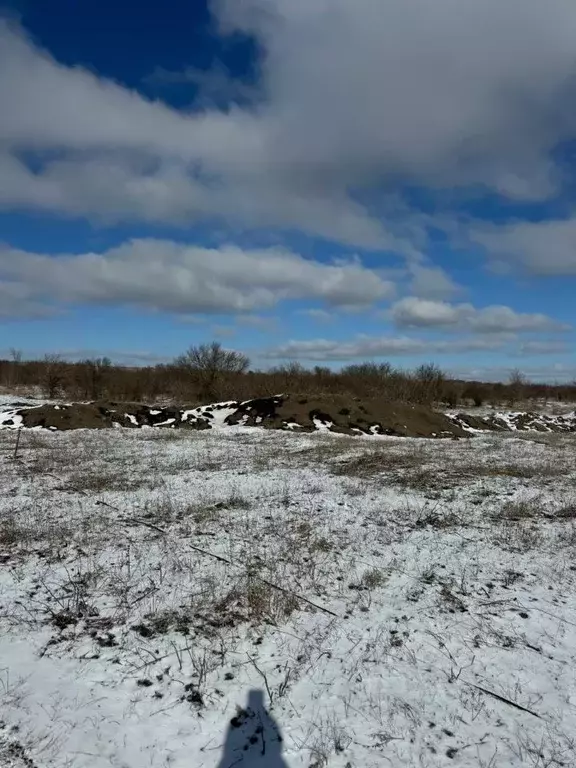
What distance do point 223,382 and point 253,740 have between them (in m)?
44.9

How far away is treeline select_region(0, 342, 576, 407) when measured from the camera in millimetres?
48250

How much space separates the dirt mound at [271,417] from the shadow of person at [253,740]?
72.9 feet

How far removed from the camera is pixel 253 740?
3.43 meters

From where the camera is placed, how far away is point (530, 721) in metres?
3.64

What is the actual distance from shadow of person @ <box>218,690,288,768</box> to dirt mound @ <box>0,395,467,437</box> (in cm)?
2221

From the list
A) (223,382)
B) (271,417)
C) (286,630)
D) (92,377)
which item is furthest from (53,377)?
(286,630)

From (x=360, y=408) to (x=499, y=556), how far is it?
71.1 feet

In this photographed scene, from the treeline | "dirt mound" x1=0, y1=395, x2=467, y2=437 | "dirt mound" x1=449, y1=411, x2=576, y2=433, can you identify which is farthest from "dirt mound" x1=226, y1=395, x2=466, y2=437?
the treeline

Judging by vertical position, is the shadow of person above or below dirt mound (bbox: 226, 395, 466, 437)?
below

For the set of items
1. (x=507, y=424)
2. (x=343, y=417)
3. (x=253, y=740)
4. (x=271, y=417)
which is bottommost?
(x=507, y=424)

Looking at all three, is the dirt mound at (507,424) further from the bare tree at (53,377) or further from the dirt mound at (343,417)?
the bare tree at (53,377)

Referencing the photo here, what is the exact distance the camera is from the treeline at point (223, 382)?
48.2m

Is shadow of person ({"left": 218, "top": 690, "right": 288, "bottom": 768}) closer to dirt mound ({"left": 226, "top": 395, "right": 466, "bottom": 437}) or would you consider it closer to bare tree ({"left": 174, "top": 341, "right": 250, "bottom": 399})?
dirt mound ({"left": 226, "top": 395, "right": 466, "bottom": 437})

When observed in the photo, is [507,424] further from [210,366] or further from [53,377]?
[53,377]
